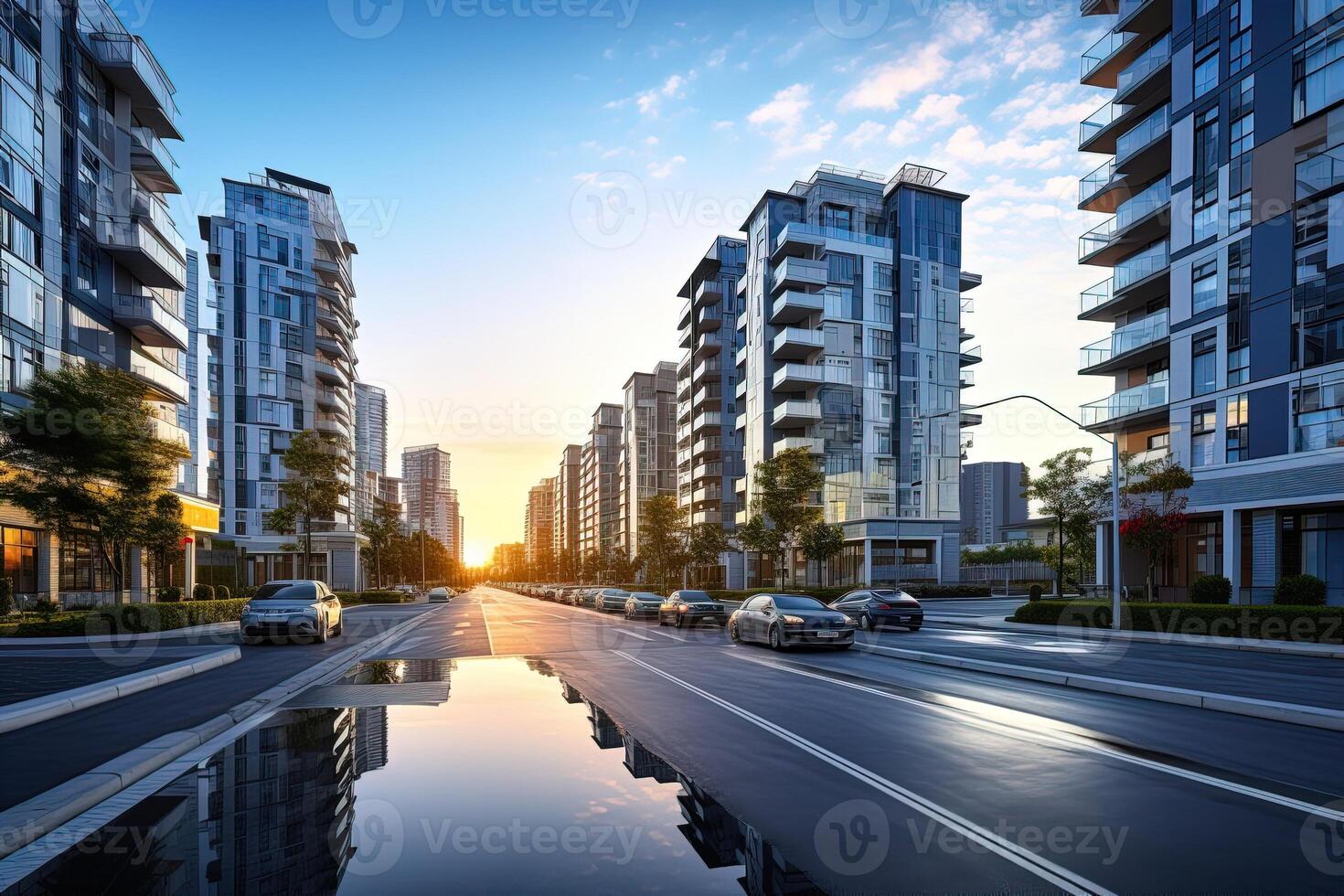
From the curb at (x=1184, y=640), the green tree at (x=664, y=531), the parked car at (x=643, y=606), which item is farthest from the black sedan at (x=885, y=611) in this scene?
the green tree at (x=664, y=531)

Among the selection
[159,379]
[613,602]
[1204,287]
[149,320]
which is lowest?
[613,602]

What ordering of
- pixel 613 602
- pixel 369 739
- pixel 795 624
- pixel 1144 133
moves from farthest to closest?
pixel 613 602, pixel 1144 133, pixel 795 624, pixel 369 739

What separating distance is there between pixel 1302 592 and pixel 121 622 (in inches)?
1382

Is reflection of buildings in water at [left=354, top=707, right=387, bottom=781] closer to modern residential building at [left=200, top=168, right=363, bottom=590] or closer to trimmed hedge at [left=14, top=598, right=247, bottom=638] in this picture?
trimmed hedge at [left=14, top=598, right=247, bottom=638]

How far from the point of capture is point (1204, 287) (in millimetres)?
33406

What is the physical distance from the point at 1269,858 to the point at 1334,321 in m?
30.9

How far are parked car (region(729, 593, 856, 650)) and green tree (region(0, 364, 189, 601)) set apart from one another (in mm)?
19587

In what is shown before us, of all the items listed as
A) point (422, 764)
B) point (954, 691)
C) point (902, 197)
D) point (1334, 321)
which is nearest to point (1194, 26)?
point (1334, 321)

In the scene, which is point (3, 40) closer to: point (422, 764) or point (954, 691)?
point (422, 764)

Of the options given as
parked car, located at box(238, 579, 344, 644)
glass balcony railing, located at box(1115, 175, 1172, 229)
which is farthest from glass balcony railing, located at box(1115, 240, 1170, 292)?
parked car, located at box(238, 579, 344, 644)

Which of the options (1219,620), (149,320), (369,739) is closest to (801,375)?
(1219,620)

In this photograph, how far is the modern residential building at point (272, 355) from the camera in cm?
6919

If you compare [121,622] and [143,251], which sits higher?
[143,251]

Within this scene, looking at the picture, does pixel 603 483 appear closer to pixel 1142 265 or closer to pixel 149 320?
pixel 149 320
